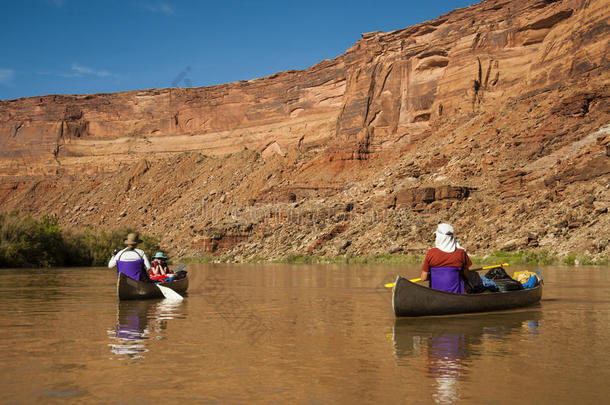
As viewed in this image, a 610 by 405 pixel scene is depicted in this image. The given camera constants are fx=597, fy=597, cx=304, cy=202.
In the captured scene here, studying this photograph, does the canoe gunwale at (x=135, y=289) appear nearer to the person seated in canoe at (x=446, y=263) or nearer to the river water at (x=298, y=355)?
the river water at (x=298, y=355)

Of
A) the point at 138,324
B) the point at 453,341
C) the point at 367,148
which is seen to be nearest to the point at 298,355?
the point at 453,341

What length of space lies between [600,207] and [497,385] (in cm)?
3570

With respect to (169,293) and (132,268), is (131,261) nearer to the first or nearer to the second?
(132,268)

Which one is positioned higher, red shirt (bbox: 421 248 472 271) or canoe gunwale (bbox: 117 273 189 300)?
red shirt (bbox: 421 248 472 271)

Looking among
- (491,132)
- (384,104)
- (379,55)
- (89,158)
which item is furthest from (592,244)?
(89,158)

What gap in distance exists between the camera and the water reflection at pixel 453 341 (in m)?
6.43

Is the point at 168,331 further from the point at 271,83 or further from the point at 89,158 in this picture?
the point at 89,158

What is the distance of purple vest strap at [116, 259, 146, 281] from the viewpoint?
47.1 ft

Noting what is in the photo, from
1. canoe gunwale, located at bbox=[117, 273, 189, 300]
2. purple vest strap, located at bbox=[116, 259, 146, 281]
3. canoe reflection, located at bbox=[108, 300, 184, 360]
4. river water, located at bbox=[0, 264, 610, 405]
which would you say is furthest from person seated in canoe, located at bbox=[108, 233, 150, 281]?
river water, located at bbox=[0, 264, 610, 405]

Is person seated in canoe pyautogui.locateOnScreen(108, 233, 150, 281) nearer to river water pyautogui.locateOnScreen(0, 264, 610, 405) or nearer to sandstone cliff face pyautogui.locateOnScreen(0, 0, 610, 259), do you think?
river water pyautogui.locateOnScreen(0, 264, 610, 405)

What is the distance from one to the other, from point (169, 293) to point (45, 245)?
3224 centimetres

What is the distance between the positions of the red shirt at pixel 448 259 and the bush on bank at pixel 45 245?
35237 millimetres

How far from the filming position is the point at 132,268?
14.4 m

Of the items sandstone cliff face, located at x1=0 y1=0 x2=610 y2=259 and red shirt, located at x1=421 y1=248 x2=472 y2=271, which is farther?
sandstone cliff face, located at x1=0 y1=0 x2=610 y2=259
